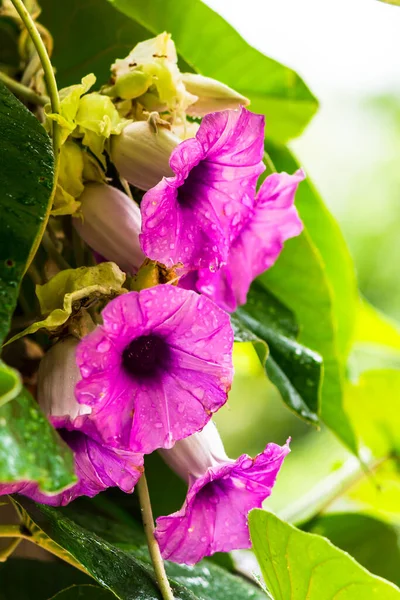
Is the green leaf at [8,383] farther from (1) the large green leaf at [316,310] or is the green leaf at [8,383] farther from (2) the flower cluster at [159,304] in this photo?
(1) the large green leaf at [316,310]

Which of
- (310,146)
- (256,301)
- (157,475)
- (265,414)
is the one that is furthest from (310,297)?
(310,146)

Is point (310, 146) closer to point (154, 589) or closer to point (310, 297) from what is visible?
point (310, 297)

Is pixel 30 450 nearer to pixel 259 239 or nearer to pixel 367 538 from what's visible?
pixel 259 239

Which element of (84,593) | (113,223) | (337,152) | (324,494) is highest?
(113,223)

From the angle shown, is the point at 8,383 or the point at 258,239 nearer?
the point at 8,383

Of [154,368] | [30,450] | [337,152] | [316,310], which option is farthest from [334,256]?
[337,152]

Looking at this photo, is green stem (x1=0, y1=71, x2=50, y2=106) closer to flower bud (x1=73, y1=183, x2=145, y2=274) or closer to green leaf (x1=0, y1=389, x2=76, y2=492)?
flower bud (x1=73, y1=183, x2=145, y2=274)
